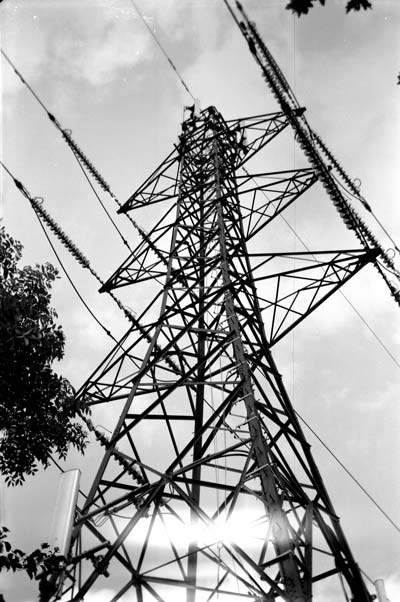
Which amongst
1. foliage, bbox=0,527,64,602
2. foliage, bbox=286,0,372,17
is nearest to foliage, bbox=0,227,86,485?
foliage, bbox=0,527,64,602

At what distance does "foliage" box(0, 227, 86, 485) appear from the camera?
16.4ft

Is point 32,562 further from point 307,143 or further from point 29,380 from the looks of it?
point 307,143

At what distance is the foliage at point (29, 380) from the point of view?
5004 mm

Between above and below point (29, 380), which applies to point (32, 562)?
below

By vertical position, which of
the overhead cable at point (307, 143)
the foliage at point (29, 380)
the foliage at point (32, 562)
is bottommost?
the foliage at point (32, 562)

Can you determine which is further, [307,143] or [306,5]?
[307,143]

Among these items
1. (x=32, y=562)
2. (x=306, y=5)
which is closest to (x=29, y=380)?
(x=32, y=562)

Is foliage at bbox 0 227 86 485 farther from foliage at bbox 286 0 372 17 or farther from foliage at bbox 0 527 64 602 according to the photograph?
foliage at bbox 286 0 372 17

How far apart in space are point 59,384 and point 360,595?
3825 millimetres

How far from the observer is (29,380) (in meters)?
5.29

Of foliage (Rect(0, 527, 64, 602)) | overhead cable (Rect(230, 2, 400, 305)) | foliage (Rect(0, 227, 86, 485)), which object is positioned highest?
overhead cable (Rect(230, 2, 400, 305))

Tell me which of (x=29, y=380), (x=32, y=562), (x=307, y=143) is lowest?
(x=32, y=562)

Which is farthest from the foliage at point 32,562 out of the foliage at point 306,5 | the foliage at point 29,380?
the foliage at point 306,5

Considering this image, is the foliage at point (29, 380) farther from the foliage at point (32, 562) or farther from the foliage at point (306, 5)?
the foliage at point (306, 5)
